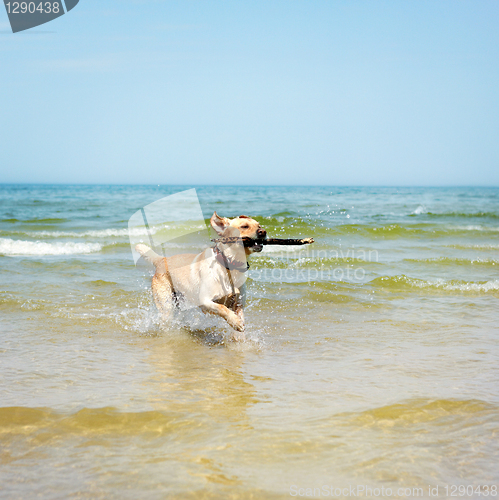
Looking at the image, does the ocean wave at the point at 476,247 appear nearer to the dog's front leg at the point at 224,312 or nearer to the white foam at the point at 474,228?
the white foam at the point at 474,228

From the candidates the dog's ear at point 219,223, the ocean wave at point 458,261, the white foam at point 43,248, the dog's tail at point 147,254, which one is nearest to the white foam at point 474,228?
the ocean wave at point 458,261

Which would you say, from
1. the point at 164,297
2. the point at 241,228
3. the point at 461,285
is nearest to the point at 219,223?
the point at 241,228

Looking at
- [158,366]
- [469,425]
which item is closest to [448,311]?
[469,425]

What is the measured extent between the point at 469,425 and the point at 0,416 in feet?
10.5

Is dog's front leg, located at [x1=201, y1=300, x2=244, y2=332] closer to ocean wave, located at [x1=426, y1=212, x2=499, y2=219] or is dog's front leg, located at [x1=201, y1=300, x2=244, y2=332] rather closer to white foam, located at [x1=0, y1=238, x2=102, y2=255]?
white foam, located at [x1=0, y1=238, x2=102, y2=255]

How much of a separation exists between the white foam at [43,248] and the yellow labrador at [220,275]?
8.23m

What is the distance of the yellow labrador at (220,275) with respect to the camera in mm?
4895

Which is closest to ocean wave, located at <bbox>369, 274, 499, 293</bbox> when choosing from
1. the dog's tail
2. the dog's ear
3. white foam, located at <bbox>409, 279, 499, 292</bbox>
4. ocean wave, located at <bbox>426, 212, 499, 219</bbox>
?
white foam, located at <bbox>409, 279, 499, 292</bbox>

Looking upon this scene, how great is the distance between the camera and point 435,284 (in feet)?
27.9

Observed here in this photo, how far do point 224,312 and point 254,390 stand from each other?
122 centimetres

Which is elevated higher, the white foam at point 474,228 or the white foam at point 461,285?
the white foam at point 461,285

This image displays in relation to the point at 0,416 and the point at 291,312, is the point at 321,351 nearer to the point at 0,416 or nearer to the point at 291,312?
the point at 291,312

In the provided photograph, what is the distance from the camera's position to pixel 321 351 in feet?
16.4

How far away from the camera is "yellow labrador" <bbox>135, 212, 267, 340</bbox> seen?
16.1 ft
